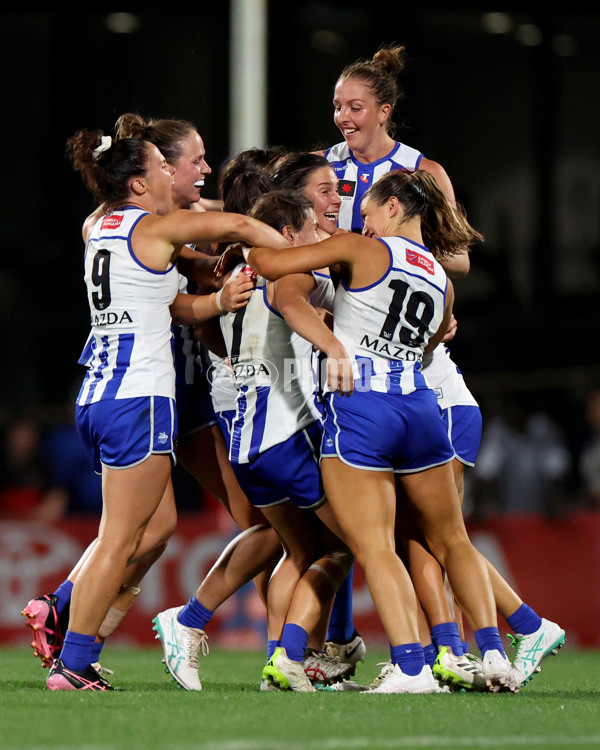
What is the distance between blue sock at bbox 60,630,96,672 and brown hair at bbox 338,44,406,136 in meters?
2.88

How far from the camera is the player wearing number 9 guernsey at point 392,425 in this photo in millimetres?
4844

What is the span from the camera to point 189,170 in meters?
5.77

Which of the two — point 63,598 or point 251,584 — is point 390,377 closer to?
point 63,598

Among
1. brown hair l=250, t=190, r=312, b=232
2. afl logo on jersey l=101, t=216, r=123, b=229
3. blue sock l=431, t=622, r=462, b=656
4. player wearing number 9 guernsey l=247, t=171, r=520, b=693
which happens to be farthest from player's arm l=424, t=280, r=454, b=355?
afl logo on jersey l=101, t=216, r=123, b=229

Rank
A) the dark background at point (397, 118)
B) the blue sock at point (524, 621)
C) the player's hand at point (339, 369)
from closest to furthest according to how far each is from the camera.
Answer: the player's hand at point (339, 369) → the blue sock at point (524, 621) → the dark background at point (397, 118)

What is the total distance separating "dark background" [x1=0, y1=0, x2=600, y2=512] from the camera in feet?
55.2

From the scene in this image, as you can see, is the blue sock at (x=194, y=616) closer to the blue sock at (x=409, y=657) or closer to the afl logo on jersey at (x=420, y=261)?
the blue sock at (x=409, y=657)

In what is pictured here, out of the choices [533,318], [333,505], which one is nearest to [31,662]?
[333,505]

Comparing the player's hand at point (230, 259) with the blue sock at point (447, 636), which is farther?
the player's hand at point (230, 259)

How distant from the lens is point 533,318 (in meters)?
17.1

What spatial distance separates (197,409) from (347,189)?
4.32ft

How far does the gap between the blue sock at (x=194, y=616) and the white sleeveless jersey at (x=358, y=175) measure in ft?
6.39

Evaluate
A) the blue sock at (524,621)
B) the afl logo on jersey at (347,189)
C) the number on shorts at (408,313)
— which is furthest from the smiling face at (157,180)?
the blue sock at (524,621)

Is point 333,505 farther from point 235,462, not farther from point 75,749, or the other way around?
point 75,749
